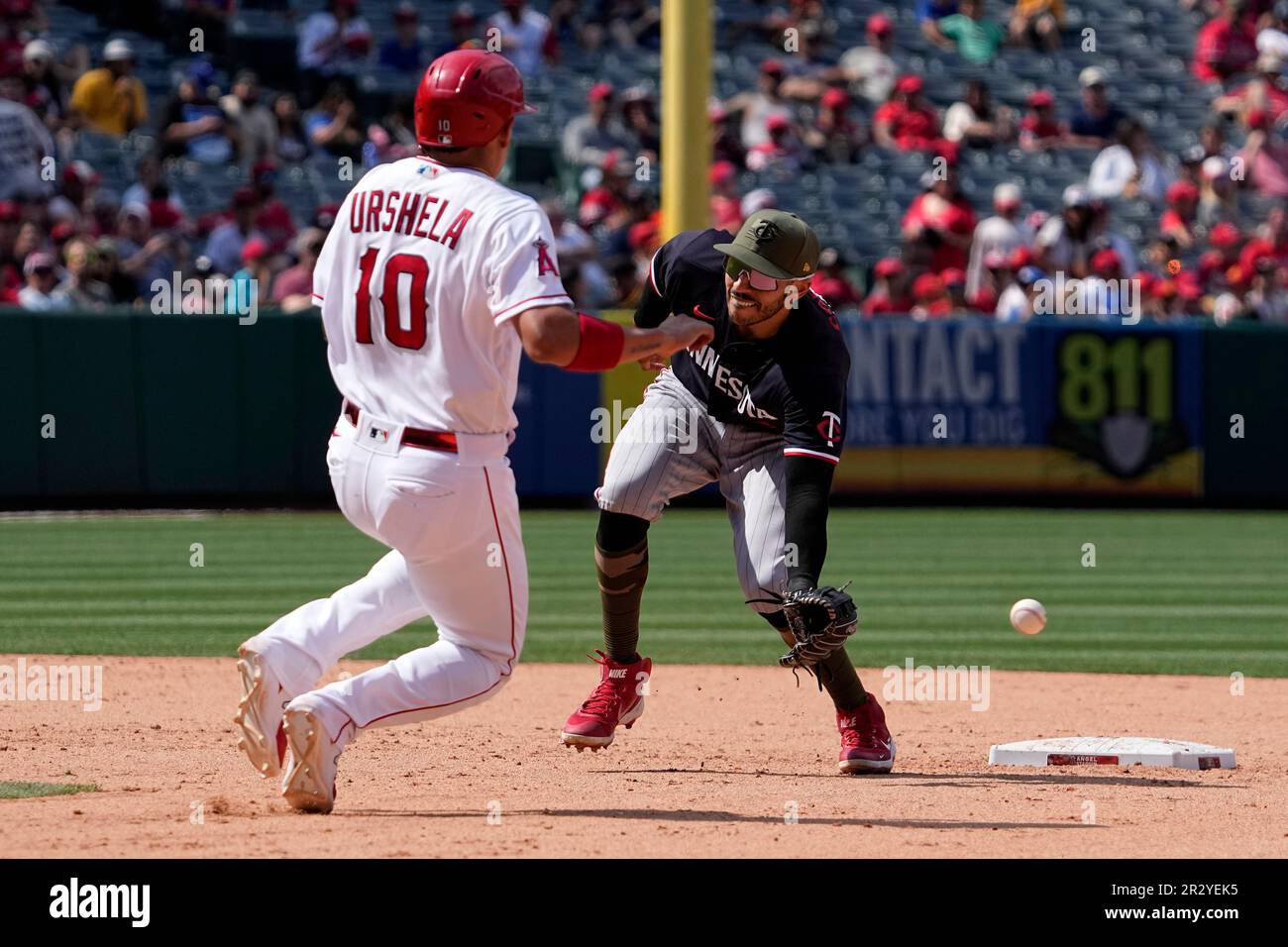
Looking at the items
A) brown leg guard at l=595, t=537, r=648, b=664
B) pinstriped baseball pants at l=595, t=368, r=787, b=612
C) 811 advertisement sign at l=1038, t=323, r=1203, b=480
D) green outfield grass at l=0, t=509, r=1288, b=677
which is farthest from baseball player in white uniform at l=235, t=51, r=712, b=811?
811 advertisement sign at l=1038, t=323, r=1203, b=480

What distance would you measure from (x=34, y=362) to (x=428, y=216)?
1057 cm

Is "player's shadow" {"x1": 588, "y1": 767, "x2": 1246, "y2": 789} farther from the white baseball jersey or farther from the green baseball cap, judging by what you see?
the white baseball jersey

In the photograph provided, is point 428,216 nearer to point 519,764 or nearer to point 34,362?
point 519,764

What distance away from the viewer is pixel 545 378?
15586 mm

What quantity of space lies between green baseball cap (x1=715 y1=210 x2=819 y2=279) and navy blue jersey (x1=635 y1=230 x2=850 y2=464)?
0.69 ft

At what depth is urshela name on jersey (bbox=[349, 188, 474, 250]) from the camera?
4.73 metres

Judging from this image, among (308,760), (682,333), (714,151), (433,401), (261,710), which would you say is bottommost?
(308,760)

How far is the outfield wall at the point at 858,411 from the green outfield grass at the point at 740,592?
0.42 meters

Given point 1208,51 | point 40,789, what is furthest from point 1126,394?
point 40,789

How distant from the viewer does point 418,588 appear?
4.95m

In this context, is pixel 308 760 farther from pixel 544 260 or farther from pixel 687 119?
pixel 687 119

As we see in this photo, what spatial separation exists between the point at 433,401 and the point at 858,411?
11484mm
